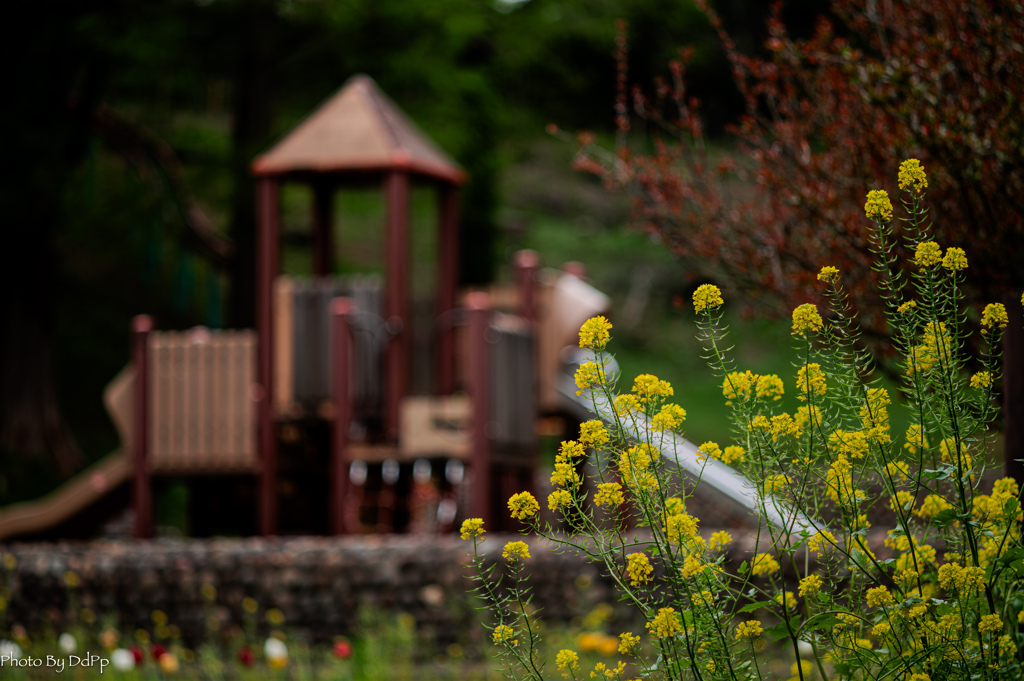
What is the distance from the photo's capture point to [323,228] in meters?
10.4

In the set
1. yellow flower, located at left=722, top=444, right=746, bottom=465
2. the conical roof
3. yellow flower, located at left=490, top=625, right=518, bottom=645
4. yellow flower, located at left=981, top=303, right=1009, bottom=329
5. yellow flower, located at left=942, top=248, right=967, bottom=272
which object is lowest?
yellow flower, located at left=490, top=625, right=518, bottom=645

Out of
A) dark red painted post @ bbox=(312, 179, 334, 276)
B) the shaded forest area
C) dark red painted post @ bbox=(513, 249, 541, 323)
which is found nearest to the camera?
dark red painted post @ bbox=(513, 249, 541, 323)

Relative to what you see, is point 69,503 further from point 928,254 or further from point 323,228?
A: point 928,254

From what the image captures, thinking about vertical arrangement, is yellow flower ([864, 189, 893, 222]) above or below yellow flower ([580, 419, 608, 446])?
above

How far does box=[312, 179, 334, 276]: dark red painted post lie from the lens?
1031cm

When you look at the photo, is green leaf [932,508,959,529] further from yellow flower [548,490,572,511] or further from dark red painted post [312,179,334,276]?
dark red painted post [312,179,334,276]

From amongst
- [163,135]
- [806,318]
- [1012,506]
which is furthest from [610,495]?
[163,135]

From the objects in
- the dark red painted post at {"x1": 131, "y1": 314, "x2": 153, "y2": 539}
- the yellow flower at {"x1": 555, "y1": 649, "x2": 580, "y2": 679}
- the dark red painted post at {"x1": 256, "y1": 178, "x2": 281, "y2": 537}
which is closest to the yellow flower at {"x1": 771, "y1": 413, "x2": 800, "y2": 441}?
the yellow flower at {"x1": 555, "y1": 649, "x2": 580, "y2": 679}

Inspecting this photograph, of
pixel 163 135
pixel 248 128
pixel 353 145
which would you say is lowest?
pixel 353 145

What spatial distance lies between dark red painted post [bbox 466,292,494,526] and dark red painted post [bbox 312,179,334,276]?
2984 mm

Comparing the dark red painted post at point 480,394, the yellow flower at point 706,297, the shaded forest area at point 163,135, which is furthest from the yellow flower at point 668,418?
the shaded forest area at point 163,135

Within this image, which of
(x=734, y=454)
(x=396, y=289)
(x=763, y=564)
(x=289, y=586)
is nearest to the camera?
(x=763, y=564)

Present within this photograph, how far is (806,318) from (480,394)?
5.63 m

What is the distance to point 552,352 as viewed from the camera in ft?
30.8
